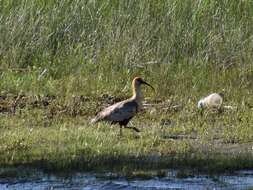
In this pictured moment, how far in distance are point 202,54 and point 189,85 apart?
0.74 m

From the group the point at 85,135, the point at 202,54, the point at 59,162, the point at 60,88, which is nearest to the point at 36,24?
the point at 60,88

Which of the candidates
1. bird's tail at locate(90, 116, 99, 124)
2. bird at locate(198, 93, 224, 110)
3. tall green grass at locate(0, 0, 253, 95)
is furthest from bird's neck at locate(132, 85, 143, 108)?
tall green grass at locate(0, 0, 253, 95)

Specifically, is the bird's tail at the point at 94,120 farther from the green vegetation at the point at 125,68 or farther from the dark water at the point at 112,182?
the dark water at the point at 112,182

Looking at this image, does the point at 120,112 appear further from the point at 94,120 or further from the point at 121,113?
the point at 94,120

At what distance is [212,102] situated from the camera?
1075 cm

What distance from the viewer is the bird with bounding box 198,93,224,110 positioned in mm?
10656

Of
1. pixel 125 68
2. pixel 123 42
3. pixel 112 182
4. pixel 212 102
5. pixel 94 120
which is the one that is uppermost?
pixel 123 42

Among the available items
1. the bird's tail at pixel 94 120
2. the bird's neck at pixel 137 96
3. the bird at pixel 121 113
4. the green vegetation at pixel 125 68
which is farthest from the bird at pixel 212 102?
the bird's tail at pixel 94 120

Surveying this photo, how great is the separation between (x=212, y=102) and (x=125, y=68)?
181 cm

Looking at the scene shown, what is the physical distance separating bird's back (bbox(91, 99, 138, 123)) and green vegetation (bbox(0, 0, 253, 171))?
0.40 feet

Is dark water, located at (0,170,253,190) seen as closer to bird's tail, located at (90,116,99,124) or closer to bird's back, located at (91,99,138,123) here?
bird's back, located at (91,99,138,123)

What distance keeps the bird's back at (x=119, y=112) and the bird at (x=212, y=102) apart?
A: 109 cm

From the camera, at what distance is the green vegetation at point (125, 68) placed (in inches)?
374

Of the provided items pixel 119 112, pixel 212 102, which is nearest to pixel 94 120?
pixel 119 112
